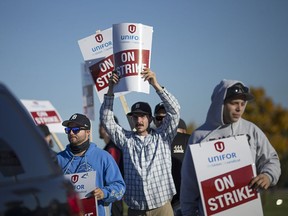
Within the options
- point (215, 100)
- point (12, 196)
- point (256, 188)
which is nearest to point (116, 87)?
point (215, 100)

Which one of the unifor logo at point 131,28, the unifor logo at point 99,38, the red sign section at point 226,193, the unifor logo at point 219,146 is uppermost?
the unifor logo at point 99,38

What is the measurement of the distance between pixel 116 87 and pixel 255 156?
2639 mm

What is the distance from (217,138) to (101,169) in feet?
5.24

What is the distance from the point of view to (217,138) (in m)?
5.42

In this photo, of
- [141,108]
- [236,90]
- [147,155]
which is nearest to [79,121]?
[147,155]

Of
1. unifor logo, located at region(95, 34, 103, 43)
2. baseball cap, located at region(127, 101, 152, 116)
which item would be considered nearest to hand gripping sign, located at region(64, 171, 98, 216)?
baseball cap, located at region(127, 101, 152, 116)

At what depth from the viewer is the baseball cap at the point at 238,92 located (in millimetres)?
5266

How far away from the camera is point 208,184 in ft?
16.9

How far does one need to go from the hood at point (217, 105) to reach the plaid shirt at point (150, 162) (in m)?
1.86

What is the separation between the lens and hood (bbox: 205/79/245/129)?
17.4 ft

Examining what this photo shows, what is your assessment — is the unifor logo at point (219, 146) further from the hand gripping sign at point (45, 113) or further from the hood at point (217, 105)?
the hand gripping sign at point (45, 113)

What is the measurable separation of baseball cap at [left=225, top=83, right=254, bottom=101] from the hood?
0.03 meters

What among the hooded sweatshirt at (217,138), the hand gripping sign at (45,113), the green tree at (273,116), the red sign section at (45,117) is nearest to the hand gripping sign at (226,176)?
the hooded sweatshirt at (217,138)

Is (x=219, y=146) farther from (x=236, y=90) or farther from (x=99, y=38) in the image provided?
(x=99, y=38)
